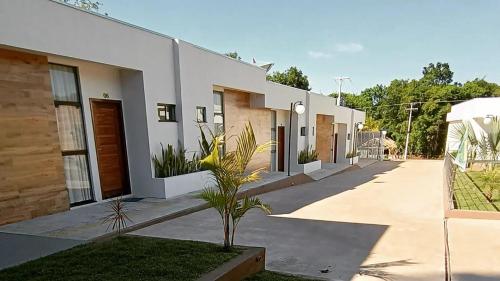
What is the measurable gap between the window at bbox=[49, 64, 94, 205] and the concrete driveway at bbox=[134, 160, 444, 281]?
216cm

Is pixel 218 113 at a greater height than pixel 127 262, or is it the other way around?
pixel 218 113

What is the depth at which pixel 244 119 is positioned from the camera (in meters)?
11.9

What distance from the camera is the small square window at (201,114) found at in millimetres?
8562

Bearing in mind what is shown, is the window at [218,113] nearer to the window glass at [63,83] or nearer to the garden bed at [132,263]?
the window glass at [63,83]

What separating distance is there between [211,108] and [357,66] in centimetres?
2262

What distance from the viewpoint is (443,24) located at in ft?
43.8

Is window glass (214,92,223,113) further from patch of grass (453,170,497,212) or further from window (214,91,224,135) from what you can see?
patch of grass (453,170,497,212)

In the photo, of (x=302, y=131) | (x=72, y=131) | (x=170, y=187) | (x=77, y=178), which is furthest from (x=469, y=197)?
(x=72, y=131)

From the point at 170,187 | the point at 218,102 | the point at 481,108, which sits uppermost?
the point at 218,102

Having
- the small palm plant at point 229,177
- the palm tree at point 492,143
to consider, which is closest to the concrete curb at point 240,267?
the small palm plant at point 229,177

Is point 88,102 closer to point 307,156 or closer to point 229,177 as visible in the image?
point 229,177

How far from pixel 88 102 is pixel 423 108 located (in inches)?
1383

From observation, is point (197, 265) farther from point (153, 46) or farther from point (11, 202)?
point (153, 46)

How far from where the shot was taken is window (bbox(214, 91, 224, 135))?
10.1 m
